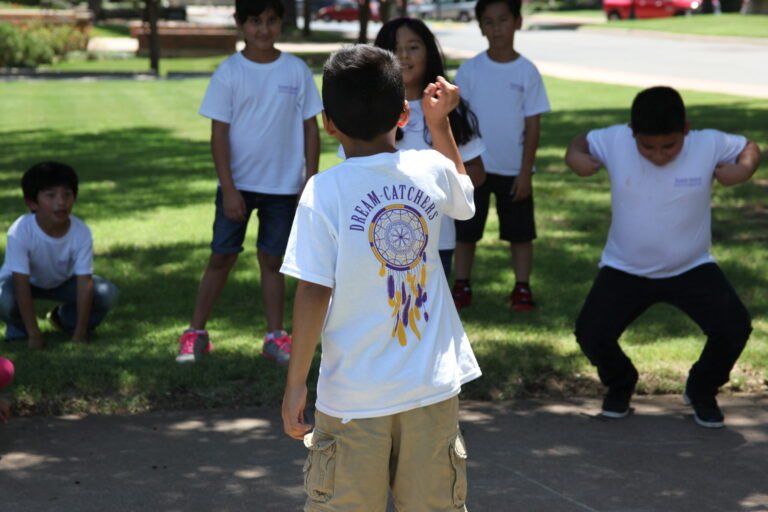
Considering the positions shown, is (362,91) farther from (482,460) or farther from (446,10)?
(446,10)

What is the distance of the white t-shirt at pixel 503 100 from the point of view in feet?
22.5

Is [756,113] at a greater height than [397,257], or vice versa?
[397,257]

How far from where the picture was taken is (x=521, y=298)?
23.1 feet

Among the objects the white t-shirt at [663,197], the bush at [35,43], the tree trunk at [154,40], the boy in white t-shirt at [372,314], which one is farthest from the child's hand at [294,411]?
the bush at [35,43]

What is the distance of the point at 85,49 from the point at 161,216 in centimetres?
2509

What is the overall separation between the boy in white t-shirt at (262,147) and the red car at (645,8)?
154 ft

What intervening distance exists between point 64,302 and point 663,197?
10.7 feet

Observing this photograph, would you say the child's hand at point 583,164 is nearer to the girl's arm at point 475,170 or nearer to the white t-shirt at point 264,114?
the girl's arm at point 475,170

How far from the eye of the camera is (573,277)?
7809mm

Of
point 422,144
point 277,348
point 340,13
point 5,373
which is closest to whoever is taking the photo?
point 5,373

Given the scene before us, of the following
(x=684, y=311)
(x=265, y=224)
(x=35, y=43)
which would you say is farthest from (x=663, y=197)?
(x=35, y=43)

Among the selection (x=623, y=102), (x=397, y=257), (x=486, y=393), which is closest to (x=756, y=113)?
(x=623, y=102)

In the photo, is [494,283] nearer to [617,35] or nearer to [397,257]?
[397,257]

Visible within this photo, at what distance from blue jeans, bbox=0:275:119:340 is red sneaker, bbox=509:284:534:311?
2.28 m
